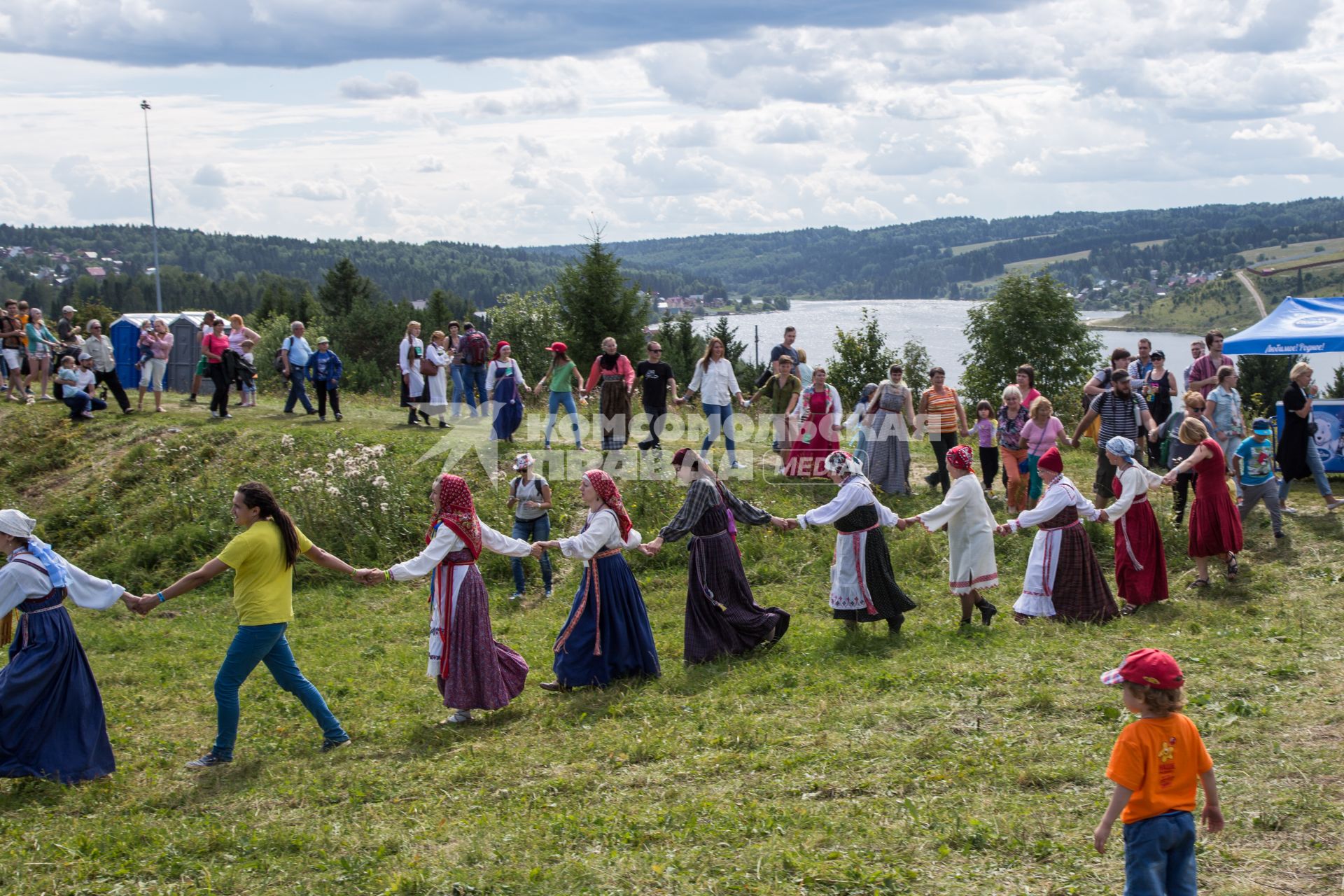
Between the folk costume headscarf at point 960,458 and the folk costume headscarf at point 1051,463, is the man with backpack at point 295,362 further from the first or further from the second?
the folk costume headscarf at point 1051,463

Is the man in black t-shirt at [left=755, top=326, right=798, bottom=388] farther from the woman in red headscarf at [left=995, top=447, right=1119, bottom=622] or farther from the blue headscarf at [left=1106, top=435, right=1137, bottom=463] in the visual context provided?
the woman in red headscarf at [left=995, top=447, right=1119, bottom=622]

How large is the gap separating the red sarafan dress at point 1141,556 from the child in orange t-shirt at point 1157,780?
645 cm

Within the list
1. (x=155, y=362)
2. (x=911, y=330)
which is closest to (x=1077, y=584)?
(x=155, y=362)

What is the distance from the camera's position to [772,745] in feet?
23.0

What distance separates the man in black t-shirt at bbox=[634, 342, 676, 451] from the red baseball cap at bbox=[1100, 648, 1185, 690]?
37.7ft

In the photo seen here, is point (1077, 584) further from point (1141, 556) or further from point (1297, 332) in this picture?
point (1297, 332)

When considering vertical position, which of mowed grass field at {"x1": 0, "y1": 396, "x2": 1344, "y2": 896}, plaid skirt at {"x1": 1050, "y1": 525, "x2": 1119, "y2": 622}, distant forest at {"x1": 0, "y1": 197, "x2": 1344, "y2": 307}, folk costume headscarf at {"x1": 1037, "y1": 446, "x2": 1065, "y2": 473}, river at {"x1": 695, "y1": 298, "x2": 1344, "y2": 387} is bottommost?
mowed grass field at {"x1": 0, "y1": 396, "x2": 1344, "y2": 896}

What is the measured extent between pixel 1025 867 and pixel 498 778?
3309 millimetres

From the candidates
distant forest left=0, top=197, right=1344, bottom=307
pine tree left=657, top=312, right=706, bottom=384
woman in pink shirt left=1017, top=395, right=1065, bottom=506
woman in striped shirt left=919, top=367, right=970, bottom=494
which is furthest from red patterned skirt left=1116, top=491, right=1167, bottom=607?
distant forest left=0, top=197, right=1344, bottom=307

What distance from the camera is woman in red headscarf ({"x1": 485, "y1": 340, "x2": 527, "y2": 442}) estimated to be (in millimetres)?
16641

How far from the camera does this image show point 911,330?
350 feet

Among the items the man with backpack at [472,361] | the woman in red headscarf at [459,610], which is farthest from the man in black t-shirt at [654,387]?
the woman in red headscarf at [459,610]

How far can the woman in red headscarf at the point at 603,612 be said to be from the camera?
872 centimetres

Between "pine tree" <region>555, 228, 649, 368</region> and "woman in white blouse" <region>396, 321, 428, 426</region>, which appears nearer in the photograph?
"woman in white blouse" <region>396, 321, 428, 426</region>
